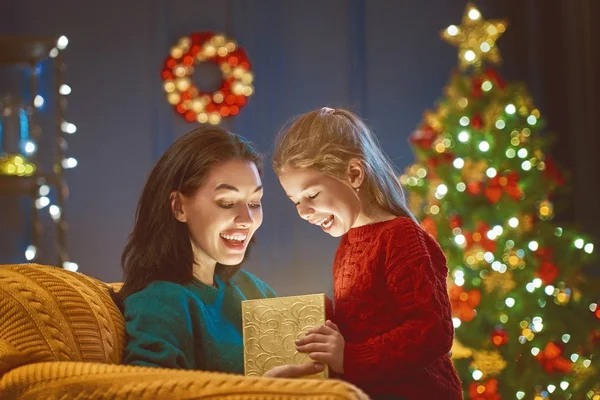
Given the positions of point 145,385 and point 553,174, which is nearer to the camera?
point 145,385

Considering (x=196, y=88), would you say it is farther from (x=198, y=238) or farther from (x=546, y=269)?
(x=198, y=238)

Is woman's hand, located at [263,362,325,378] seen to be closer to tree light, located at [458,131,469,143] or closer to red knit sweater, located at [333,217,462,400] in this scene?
red knit sweater, located at [333,217,462,400]

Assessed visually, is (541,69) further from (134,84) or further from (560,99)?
(134,84)

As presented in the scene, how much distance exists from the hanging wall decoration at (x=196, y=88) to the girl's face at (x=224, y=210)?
301 cm

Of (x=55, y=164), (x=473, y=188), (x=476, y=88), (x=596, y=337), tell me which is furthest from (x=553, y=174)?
(x=55, y=164)

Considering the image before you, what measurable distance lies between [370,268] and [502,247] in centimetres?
236

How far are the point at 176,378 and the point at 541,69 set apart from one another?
410 cm

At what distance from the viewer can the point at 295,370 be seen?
161cm

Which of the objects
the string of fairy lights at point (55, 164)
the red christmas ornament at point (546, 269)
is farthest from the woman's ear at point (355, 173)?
the string of fairy lights at point (55, 164)

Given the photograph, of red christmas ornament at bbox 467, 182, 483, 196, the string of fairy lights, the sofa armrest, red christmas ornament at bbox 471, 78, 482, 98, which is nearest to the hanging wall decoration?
the string of fairy lights

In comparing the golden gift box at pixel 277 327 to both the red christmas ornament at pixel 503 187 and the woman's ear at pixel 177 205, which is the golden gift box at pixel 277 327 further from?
the red christmas ornament at pixel 503 187

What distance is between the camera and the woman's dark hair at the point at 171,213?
1.87 metres

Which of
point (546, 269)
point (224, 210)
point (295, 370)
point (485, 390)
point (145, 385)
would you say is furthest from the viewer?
point (546, 269)

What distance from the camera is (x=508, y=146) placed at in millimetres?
4031
